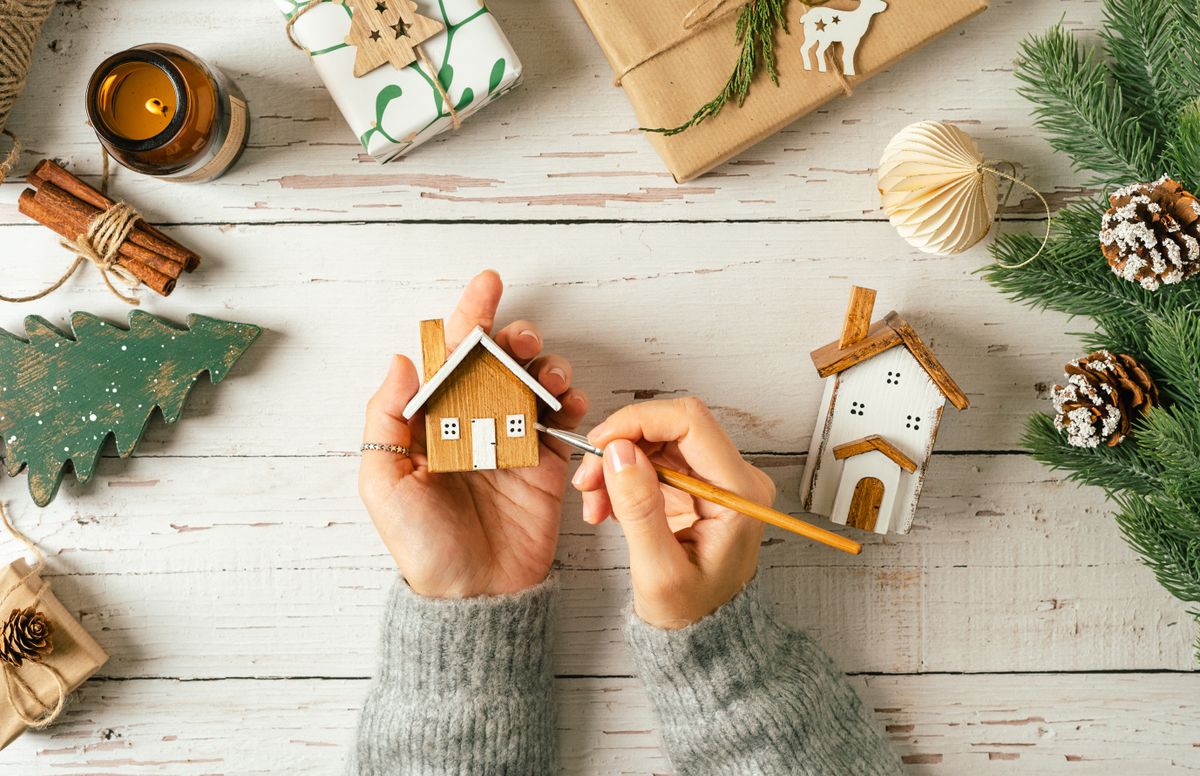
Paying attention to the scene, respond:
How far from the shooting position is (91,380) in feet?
3.32

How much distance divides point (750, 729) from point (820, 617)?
0.21 meters

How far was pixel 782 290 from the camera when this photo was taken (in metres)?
1.05

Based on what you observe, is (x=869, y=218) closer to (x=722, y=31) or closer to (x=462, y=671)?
(x=722, y=31)

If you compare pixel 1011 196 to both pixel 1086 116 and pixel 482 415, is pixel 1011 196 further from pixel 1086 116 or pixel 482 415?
pixel 482 415

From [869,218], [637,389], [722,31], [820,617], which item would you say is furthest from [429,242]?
[820,617]

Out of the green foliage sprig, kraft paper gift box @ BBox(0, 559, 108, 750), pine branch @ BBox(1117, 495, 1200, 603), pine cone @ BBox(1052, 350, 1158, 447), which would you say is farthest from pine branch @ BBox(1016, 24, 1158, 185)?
kraft paper gift box @ BBox(0, 559, 108, 750)

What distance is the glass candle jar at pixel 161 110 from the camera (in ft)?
2.91

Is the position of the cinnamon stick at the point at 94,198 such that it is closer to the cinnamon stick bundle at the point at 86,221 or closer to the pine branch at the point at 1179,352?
the cinnamon stick bundle at the point at 86,221

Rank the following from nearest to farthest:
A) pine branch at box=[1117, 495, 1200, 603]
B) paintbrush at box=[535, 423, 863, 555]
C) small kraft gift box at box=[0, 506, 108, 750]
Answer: paintbrush at box=[535, 423, 863, 555]
pine branch at box=[1117, 495, 1200, 603]
small kraft gift box at box=[0, 506, 108, 750]

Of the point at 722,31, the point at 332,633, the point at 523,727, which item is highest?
the point at 722,31

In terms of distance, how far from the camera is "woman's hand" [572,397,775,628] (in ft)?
2.75

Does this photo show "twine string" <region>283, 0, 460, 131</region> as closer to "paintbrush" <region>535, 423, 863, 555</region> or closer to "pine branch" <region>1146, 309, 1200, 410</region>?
"paintbrush" <region>535, 423, 863, 555</region>

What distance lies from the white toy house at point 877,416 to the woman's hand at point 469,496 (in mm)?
320

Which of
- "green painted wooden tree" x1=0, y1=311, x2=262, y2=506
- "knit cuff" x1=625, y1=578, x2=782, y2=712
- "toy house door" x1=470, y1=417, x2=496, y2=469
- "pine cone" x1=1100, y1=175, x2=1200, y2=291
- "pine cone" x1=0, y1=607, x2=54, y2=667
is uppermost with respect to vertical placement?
"green painted wooden tree" x1=0, y1=311, x2=262, y2=506
